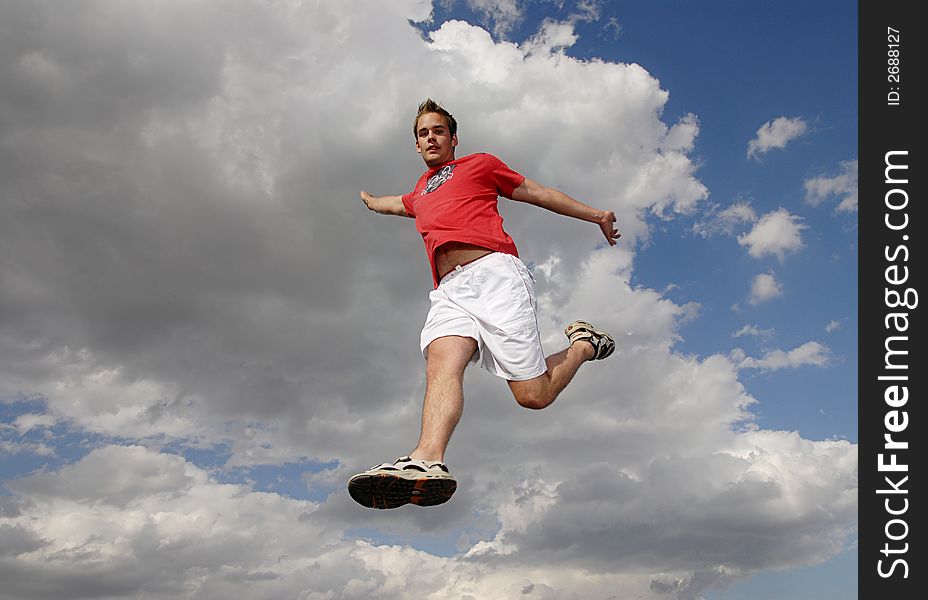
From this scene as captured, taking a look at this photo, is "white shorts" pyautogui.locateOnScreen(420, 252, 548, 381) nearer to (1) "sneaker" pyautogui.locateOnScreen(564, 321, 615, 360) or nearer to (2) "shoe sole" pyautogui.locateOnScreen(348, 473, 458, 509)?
(1) "sneaker" pyautogui.locateOnScreen(564, 321, 615, 360)

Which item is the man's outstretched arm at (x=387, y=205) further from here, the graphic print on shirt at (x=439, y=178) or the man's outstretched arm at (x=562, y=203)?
→ the man's outstretched arm at (x=562, y=203)

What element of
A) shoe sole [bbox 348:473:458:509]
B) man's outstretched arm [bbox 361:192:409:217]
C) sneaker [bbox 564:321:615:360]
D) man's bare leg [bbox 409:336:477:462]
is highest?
man's outstretched arm [bbox 361:192:409:217]

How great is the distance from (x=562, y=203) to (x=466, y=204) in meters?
0.87

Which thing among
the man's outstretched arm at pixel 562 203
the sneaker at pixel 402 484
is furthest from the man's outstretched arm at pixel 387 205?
the sneaker at pixel 402 484

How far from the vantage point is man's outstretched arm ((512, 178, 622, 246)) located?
24.2 feet

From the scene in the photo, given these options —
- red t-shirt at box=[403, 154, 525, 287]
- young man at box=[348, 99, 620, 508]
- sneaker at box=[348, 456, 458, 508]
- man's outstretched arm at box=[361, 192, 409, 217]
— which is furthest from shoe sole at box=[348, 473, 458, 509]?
man's outstretched arm at box=[361, 192, 409, 217]

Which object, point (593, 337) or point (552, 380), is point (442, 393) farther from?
point (593, 337)

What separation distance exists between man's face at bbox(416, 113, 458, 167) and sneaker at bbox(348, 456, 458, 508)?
2.85 meters

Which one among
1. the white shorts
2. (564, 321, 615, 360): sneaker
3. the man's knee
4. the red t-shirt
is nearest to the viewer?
the white shorts

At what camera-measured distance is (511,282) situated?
269 inches

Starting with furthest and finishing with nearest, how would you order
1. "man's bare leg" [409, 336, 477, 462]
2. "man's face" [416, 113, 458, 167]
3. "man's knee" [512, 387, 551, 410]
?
"man's face" [416, 113, 458, 167]
"man's knee" [512, 387, 551, 410]
"man's bare leg" [409, 336, 477, 462]

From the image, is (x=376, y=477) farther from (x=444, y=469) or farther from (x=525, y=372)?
(x=525, y=372)

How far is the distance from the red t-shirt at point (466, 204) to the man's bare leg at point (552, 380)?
3.16 feet
